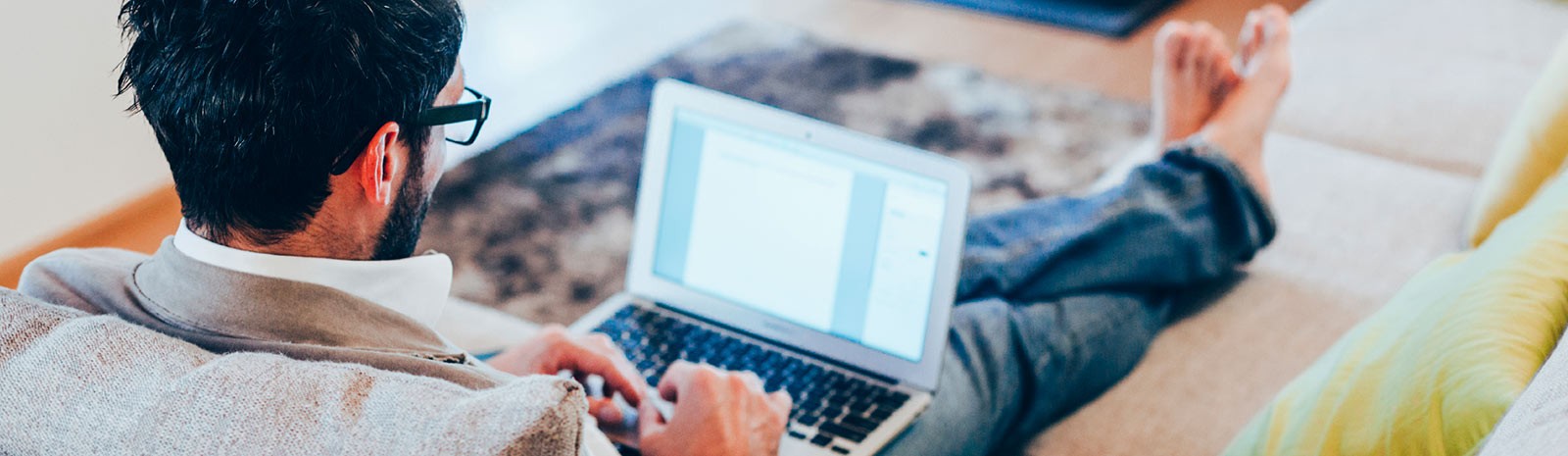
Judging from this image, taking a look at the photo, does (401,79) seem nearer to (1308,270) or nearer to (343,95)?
(343,95)

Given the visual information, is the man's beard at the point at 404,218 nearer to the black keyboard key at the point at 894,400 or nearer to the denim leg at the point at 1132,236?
the black keyboard key at the point at 894,400

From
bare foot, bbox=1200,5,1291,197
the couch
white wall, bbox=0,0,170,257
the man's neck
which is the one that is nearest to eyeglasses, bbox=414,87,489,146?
the man's neck

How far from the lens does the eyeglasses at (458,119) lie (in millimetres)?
852

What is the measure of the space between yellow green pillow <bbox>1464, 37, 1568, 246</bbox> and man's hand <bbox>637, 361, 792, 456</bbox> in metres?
0.91

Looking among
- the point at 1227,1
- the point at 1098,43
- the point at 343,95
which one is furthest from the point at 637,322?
the point at 1227,1

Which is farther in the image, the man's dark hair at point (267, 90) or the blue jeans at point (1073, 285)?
the blue jeans at point (1073, 285)

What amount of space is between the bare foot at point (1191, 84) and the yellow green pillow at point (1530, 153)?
0.41 meters

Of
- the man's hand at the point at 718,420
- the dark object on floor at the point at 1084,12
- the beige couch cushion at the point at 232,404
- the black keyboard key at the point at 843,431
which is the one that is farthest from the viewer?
the dark object on floor at the point at 1084,12

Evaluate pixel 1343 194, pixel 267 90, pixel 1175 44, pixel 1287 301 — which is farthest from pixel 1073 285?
pixel 267 90

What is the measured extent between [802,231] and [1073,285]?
36 cm

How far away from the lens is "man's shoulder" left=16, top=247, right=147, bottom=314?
861mm

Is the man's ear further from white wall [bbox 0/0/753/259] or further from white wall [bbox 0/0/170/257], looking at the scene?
white wall [bbox 0/0/170/257]

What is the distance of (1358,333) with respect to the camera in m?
1.06

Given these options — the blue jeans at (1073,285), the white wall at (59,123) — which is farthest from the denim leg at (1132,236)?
the white wall at (59,123)
